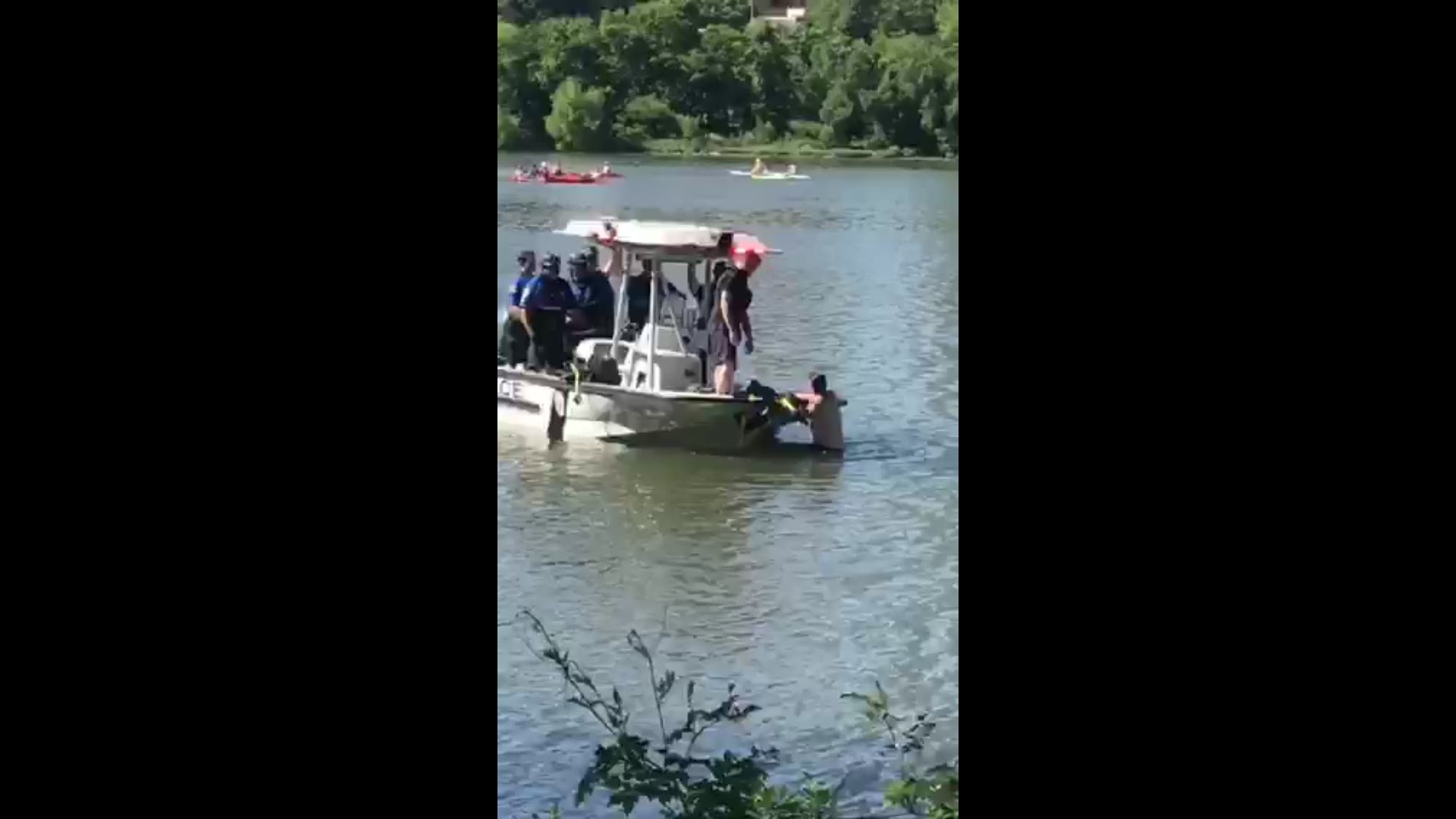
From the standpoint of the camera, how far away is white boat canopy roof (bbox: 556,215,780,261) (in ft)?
26.2

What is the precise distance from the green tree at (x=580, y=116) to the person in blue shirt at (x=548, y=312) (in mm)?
1010

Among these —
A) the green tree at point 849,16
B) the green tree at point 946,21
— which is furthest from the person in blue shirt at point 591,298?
the green tree at point 946,21

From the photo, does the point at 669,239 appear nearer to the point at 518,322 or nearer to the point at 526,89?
the point at 518,322

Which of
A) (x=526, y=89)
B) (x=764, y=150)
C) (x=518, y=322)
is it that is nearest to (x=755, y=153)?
(x=764, y=150)

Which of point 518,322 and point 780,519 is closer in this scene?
point 780,519

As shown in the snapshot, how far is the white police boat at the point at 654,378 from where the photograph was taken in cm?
817

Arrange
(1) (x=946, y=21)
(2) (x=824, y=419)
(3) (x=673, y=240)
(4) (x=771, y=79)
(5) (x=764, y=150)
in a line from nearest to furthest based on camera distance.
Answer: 1. (1) (x=946, y=21)
2. (5) (x=764, y=150)
3. (4) (x=771, y=79)
4. (3) (x=673, y=240)
5. (2) (x=824, y=419)

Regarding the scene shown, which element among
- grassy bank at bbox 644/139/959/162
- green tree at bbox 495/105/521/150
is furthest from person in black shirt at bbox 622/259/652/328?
green tree at bbox 495/105/521/150

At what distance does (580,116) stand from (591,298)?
5.49 feet

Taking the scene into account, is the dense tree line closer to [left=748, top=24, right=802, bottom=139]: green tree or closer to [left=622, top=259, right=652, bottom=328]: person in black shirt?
[left=748, top=24, right=802, bottom=139]: green tree

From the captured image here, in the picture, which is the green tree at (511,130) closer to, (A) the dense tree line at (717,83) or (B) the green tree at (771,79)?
(A) the dense tree line at (717,83)

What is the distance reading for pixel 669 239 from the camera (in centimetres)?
804
